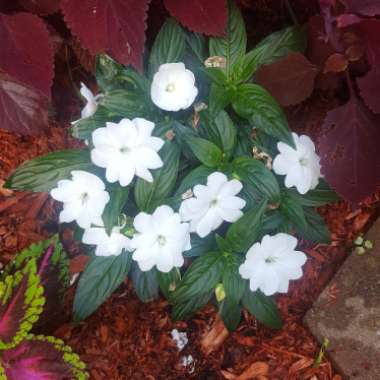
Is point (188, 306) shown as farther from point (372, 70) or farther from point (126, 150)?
point (372, 70)

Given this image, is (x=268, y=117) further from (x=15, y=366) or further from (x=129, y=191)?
(x=15, y=366)

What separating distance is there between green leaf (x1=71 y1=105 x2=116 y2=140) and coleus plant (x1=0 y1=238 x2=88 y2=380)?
335mm

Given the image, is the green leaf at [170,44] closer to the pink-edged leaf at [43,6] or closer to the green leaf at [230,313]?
the pink-edged leaf at [43,6]

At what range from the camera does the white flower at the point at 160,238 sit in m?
1.27

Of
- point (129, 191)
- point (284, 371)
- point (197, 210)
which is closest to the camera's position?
point (197, 210)

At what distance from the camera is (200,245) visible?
1.47 meters

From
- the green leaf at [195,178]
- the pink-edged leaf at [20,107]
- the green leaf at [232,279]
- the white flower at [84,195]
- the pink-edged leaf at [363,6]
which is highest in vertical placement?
the pink-edged leaf at [363,6]

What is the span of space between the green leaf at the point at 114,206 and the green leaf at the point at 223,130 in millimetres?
234

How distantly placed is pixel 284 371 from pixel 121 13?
108cm

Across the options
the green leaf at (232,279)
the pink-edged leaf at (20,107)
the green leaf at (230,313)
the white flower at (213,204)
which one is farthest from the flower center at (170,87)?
the green leaf at (230,313)

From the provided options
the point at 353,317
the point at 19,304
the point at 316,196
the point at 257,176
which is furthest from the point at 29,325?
the point at 353,317

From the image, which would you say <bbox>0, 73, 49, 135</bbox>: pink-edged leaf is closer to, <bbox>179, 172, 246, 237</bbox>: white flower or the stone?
<bbox>179, 172, 246, 237</bbox>: white flower

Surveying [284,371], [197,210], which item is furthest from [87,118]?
[284,371]

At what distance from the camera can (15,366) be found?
1493 mm
